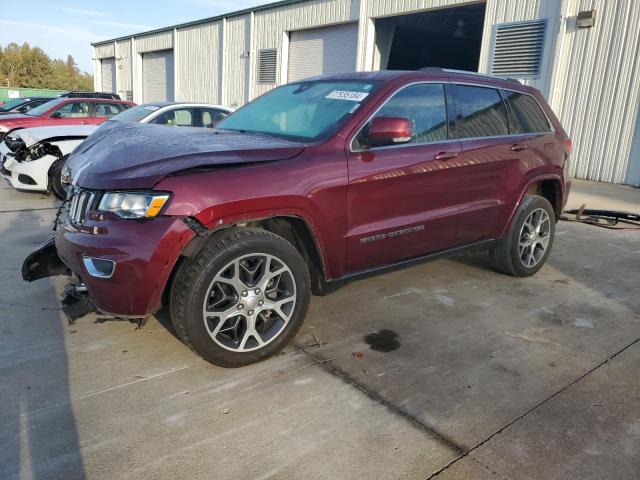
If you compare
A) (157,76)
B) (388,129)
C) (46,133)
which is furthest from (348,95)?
(157,76)

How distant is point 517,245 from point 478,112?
4.28ft

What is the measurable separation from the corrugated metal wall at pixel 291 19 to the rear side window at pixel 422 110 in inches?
540

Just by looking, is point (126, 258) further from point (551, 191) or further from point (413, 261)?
point (551, 191)

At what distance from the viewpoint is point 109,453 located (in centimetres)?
230

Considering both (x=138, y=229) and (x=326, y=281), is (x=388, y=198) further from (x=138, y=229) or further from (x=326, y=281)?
(x=138, y=229)

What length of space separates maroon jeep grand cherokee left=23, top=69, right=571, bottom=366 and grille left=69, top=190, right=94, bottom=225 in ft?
0.04

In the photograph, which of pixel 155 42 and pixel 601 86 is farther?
pixel 155 42

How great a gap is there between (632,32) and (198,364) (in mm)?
11816

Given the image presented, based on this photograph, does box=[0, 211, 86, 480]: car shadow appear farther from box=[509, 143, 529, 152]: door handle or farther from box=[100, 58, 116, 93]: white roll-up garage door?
box=[100, 58, 116, 93]: white roll-up garage door

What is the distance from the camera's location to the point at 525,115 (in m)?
4.75

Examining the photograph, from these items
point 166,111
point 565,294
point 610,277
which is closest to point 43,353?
point 565,294

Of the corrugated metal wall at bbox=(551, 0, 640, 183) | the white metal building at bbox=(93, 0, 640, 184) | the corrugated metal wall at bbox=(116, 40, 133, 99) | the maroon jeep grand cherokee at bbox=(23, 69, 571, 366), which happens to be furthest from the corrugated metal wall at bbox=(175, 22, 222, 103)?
the maroon jeep grand cherokee at bbox=(23, 69, 571, 366)

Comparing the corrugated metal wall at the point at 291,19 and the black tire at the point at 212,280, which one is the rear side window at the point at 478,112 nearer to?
the black tire at the point at 212,280

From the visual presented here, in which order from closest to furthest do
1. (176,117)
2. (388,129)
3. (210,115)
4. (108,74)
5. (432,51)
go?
(388,129) < (176,117) < (210,115) < (432,51) < (108,74)
